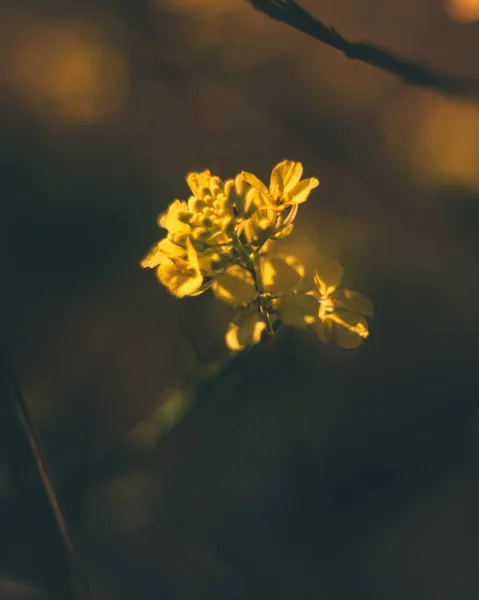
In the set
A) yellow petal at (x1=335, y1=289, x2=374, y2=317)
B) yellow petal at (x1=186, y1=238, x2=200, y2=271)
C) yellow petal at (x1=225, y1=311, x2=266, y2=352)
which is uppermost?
yellow petal at (x1=335, y1=289, x2=374, y2=317)

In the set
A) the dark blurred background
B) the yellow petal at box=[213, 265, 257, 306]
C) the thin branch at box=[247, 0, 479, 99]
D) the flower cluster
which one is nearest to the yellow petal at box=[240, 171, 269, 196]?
the flower cluster

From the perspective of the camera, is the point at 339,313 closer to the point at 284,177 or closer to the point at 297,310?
the point at 297,310

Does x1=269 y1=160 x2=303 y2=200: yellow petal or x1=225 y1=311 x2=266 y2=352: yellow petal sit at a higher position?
x1=269 y1=160 x2=303 y2=200: yellow petal

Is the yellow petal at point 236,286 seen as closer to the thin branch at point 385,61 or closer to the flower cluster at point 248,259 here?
the flower cluster at point 248,259

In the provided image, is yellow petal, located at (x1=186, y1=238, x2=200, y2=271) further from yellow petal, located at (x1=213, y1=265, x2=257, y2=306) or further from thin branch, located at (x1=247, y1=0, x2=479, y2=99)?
thin branch, located at (x1=247, y1=0, x2=479, y2=99)

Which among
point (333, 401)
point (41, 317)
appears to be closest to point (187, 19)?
point (41, 317)

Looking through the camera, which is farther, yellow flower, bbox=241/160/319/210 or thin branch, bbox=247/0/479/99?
thin branch, bbox=247/0/479/99

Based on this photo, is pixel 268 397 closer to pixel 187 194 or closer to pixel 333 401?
pixel 333 401

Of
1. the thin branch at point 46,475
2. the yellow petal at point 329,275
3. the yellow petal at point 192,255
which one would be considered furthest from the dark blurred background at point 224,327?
the yellow petal at point 192,255
